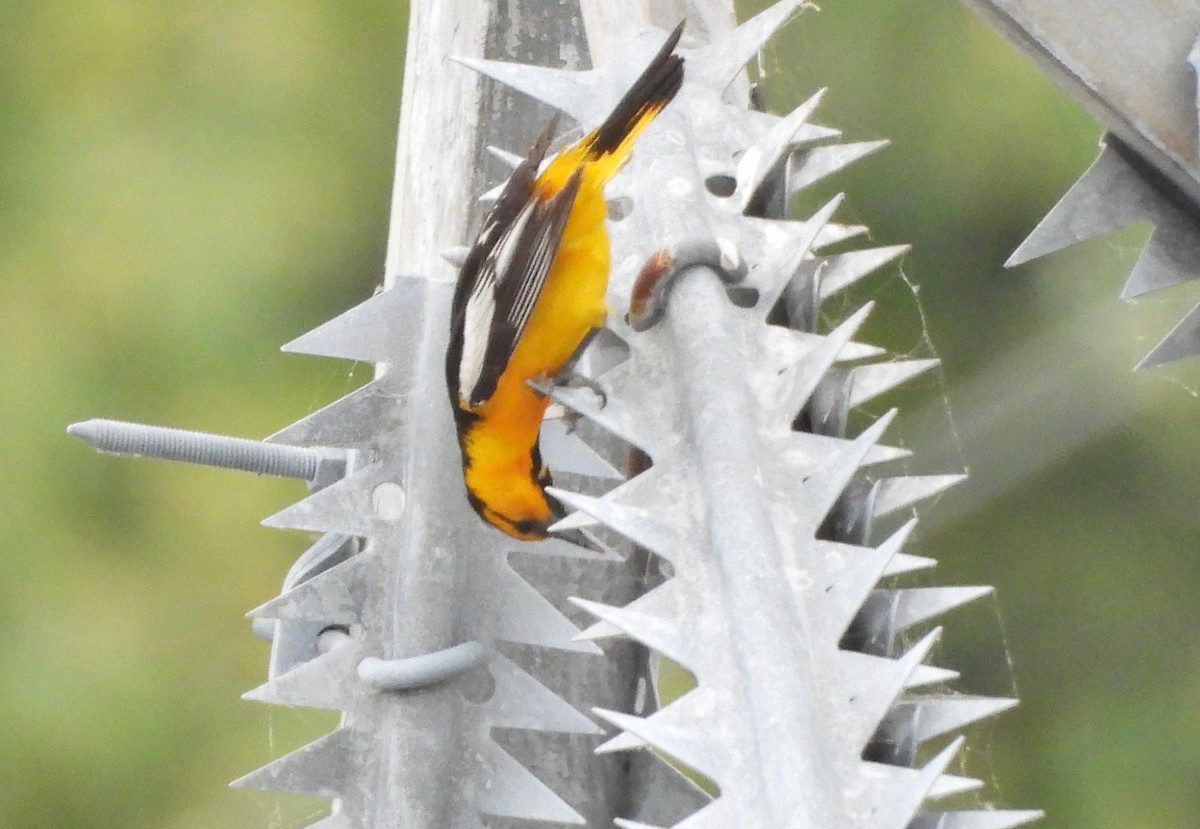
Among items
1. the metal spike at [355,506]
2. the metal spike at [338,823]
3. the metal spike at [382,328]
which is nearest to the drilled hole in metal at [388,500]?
the metal spike at [355,506]

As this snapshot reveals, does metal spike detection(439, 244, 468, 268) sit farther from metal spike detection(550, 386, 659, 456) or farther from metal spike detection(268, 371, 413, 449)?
metal spike detection(550, 386, 659, 456)

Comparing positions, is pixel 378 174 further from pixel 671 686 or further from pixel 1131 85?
pixel 1131 85

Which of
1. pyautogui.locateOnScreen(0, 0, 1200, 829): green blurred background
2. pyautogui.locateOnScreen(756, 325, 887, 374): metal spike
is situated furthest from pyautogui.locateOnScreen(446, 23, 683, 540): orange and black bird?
pyautogui.locateOnScreen(0, 0, 1200, 829): green blurred background

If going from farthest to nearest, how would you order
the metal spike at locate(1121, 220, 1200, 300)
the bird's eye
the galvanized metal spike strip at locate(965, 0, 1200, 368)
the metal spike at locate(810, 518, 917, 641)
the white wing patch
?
the white wing patch < the bird's eye < the metal spike at locate(1121, 220, 1200, 300) < the galvanized metal spike strip at locate(965, 0, 1200, 368) < the metal spike at locate(810, 518, 917, 641)

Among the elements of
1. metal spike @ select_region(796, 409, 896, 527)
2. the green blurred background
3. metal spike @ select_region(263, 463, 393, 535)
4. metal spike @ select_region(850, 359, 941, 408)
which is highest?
the green blurred background

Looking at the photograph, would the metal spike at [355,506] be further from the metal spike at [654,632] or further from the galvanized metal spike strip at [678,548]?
the metal spike at [654,632]

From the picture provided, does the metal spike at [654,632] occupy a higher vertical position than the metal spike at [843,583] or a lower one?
lower

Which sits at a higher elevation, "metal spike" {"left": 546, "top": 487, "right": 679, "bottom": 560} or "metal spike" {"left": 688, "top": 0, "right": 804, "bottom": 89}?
"metal spike" {"left": 688, "top": 0, "right": 804, "bottom": 89}
